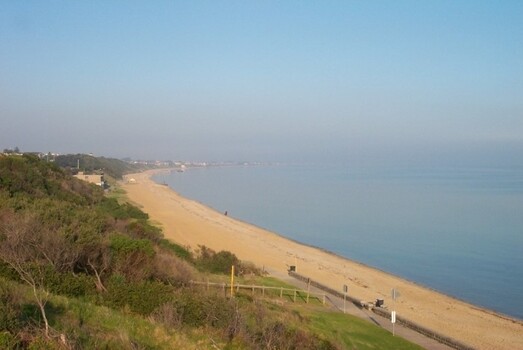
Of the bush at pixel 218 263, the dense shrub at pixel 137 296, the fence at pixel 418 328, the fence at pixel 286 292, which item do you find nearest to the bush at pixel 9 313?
the dense shrub at pixel 137 296

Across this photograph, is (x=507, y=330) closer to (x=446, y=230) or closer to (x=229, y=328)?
(x=229, y=328)

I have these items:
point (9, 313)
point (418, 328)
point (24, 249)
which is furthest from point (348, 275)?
point (9, 313)

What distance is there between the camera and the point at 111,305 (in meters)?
9.75

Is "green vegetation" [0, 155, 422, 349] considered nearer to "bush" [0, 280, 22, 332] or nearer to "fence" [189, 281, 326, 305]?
"bush" [0, 280, 22, 332]

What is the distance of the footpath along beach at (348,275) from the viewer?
20.7 metres

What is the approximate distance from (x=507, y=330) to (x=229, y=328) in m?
15.7

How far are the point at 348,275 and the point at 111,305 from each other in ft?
73.1

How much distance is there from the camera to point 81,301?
30.7 ft

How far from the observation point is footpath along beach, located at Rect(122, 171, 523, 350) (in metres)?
20.7

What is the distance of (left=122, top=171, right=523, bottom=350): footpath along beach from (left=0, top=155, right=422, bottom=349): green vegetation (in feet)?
20.4

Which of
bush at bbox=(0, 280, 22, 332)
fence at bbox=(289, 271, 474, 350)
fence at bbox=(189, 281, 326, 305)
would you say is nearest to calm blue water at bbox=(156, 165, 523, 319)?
fence at bbox=(289, 271, 474, 350)

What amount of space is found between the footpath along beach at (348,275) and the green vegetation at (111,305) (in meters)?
6.21

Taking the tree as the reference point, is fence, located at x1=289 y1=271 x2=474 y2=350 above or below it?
below

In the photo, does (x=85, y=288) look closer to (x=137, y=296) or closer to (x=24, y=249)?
(x=137, y=296)
